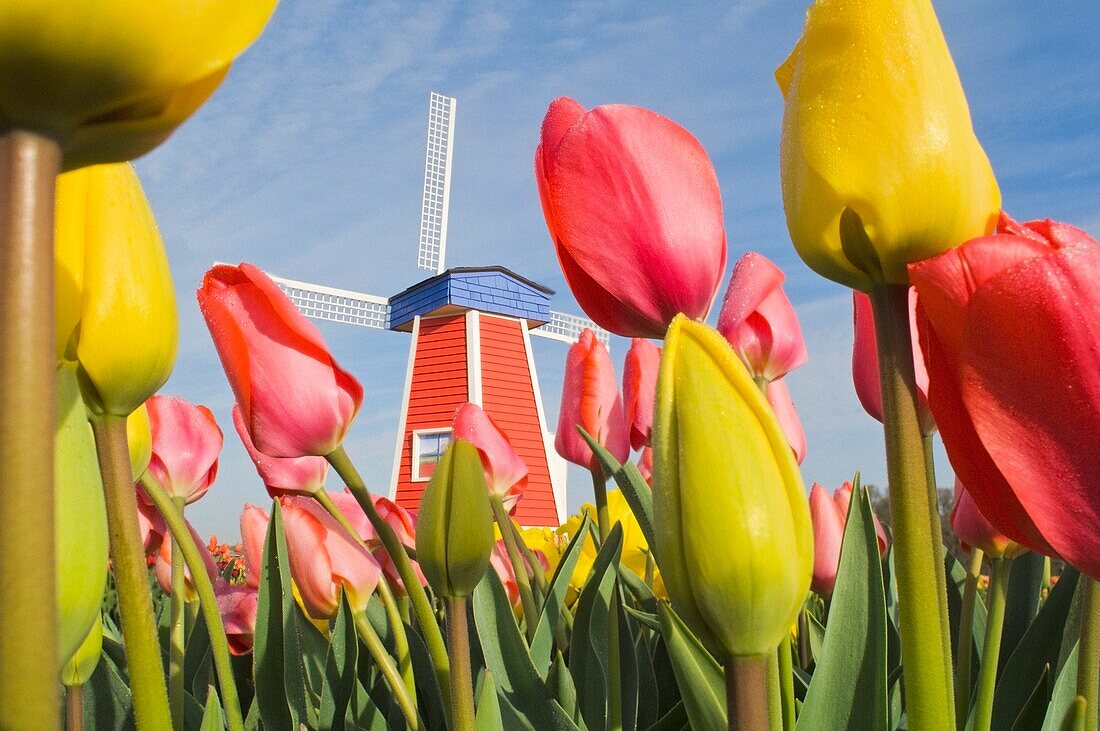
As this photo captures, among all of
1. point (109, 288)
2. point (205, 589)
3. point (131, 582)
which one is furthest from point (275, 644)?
point (109, 288)

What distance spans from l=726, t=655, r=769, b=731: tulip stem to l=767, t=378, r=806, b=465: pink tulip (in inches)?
39.6

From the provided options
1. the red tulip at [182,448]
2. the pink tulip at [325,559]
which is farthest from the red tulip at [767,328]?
the red tulip at [182,448]

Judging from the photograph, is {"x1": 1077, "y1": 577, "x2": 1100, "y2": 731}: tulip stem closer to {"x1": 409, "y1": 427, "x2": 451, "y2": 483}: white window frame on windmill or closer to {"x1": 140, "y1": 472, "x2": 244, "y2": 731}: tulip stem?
{"x1": 140, "y1": 472, "x2": 244, "y2": 731}: tulip stem

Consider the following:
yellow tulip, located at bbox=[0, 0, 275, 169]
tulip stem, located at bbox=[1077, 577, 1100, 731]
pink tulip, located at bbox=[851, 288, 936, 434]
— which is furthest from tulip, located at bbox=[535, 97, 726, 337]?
yellow tulip, located at bbox=[0, 0, 275, 169]

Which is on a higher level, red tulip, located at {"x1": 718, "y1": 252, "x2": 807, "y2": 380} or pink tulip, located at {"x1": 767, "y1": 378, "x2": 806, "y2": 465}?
red tulip, located at {"x1": 718, "y1": 252, "x2": 807, "y2": 380}

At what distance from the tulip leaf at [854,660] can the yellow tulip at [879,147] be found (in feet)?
0.96

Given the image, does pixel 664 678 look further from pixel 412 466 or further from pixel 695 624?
pixel 412 466

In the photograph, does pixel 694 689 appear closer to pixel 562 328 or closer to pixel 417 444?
pixel 417 444

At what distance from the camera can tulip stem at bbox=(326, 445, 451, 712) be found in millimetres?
890

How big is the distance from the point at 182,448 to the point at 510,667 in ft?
3.00

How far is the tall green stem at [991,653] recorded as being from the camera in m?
0.87

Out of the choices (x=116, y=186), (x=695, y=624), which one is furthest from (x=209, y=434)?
(x=695, y=624)

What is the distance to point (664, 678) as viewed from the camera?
140cm

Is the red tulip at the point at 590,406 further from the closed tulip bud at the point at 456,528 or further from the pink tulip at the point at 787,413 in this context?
the closed tulip bud at the point at 456,528
